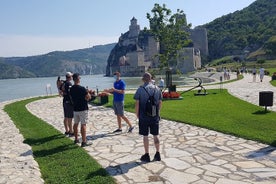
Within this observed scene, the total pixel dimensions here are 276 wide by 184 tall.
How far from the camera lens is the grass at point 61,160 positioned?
21.8ft

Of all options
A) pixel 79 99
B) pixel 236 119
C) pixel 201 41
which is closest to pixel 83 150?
pixel 79 99

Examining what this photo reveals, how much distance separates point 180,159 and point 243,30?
16711 centimetres

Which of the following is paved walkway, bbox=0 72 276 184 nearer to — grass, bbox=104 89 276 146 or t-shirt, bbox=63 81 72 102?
grass, bbox=104 89 276 146

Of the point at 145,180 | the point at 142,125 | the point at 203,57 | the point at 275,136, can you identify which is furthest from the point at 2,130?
the point at 203,57

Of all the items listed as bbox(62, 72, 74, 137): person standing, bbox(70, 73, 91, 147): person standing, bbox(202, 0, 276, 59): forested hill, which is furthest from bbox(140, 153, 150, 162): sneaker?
bbox(202, 0, 276, 59): forested hill

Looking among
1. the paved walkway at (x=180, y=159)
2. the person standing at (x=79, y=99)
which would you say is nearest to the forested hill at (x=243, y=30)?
the paved walkway at (x=180, y=159)

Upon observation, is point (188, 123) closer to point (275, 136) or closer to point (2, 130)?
point (275, 136)

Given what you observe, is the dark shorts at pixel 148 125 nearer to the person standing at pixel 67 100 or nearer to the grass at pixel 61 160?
the grass at pixel 61 160

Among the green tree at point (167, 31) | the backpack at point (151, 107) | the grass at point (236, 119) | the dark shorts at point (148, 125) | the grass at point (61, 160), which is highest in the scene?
the green tree at point (167, 31)

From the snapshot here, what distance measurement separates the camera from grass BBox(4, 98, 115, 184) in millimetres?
6633

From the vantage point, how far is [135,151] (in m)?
8.53

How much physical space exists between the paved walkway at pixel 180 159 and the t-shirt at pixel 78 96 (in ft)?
4.06

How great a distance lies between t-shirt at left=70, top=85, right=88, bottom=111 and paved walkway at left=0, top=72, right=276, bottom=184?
4.06 ft

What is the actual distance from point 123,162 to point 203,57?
15405cm
